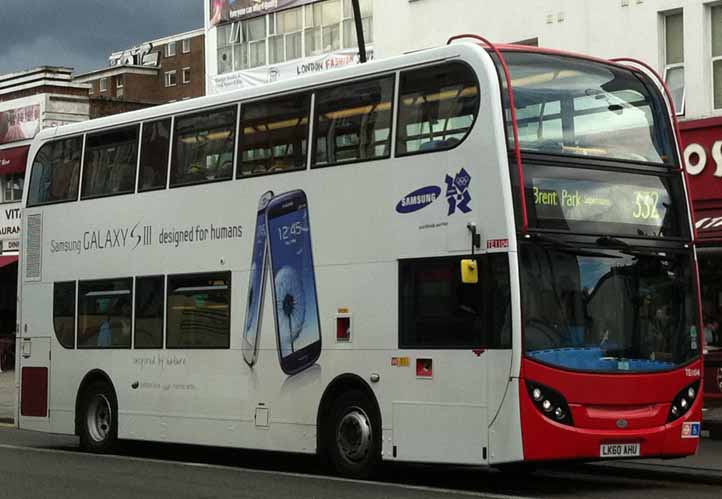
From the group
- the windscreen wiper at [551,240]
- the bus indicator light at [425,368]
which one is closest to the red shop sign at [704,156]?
the bus indicator light at [425,368]

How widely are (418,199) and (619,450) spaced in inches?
126

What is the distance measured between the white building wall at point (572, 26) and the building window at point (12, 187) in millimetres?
22628

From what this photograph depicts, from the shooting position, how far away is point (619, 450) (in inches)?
580

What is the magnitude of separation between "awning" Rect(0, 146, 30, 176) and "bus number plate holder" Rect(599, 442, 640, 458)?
4018cm

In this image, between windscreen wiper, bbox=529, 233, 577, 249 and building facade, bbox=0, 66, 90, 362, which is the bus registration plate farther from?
building facade, bbox=0, 66, 90, 362

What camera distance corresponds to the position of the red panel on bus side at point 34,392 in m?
21.8

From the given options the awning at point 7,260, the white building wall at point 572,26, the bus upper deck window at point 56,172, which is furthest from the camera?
the awning at point 7,260

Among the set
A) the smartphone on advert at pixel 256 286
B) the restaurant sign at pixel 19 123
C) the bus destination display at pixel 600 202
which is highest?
the restaurant sign at pixel 19 123

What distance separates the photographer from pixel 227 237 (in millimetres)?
18484

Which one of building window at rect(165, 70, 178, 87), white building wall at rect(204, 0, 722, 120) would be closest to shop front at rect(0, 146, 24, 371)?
white building wall at rect(204, 0, 722, 120)

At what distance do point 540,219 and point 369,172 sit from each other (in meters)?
2.40

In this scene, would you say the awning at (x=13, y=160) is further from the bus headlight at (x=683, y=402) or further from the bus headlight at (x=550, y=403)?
the bus headlight at (x=550, y=403)

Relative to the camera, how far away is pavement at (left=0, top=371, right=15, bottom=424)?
2968 cm

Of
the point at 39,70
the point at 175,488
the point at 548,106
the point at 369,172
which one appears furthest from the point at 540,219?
the point at 39,70
